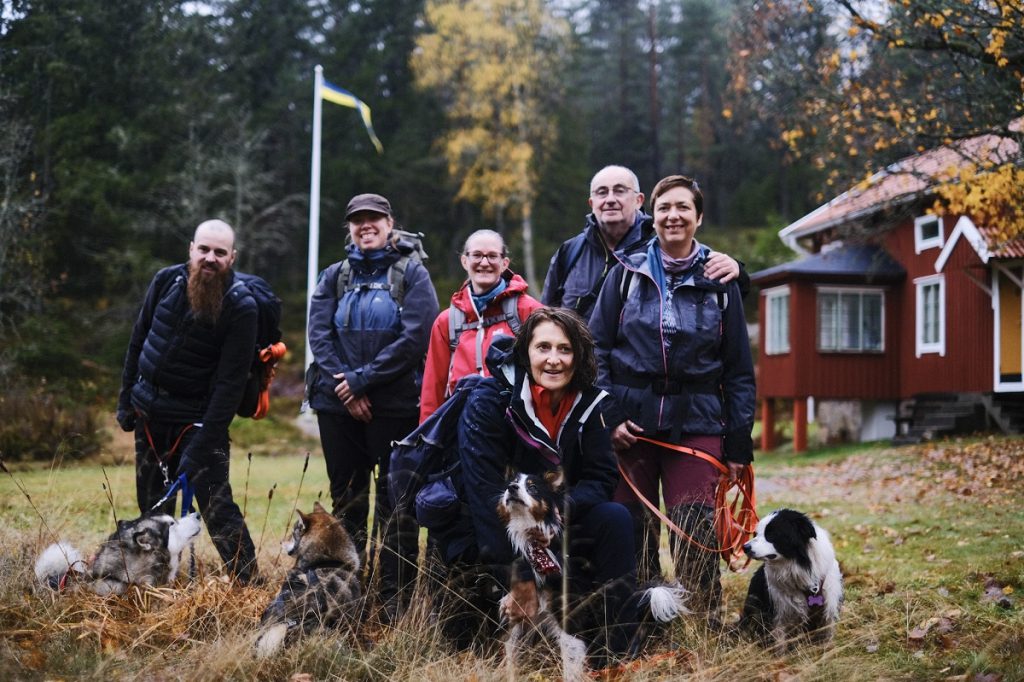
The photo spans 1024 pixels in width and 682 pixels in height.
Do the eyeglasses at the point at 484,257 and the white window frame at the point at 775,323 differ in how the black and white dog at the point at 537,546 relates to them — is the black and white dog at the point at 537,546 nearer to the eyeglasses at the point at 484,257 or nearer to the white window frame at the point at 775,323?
the eyeglasses at the point at 484,257

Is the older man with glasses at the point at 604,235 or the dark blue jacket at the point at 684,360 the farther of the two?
the older man with glasses at the point at 604,235

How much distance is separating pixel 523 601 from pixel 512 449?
2.17ft

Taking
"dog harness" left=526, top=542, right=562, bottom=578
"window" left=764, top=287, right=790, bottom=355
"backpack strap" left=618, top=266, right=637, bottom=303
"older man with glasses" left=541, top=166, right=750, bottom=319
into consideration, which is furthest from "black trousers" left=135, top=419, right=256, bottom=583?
"window" left=764, top=287, right=790, bottom=355

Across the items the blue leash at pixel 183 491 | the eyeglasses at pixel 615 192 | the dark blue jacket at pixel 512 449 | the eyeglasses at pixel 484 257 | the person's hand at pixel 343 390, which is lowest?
the blue leash at pixel 183 491

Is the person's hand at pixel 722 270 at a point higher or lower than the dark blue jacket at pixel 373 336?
higher

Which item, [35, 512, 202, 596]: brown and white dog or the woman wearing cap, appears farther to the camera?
the woman wearing cap

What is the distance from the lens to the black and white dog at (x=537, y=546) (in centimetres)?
402

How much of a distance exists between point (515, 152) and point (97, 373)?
1573 centimetres

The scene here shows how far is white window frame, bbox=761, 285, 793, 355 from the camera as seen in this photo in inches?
905

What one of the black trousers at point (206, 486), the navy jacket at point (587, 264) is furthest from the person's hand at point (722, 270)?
the black trousers at point (206, 486)

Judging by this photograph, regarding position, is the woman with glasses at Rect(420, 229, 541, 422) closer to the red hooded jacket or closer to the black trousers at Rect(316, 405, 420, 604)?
the red hooded jacket

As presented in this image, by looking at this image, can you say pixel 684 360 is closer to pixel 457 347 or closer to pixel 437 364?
pixel 457 347

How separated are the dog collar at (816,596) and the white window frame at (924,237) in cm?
1846

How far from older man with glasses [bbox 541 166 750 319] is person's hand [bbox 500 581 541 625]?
69.3 inches
